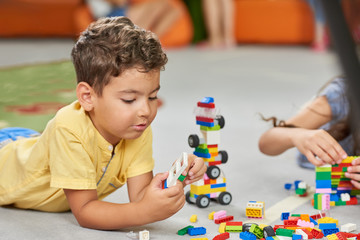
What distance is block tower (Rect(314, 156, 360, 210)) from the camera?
136 cm

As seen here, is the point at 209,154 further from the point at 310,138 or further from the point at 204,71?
the point at 204,71

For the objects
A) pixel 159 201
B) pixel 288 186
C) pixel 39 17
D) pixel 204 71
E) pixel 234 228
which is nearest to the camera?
pixel 159 201

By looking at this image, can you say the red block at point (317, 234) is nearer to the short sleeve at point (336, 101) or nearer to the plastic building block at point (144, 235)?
the plastic building block at point (144, 235)

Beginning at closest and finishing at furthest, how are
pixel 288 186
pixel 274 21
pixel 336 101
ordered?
pixel 288 186
pixel 336 101
pixel 274 21

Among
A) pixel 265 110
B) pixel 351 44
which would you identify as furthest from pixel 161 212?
pixel 265 110

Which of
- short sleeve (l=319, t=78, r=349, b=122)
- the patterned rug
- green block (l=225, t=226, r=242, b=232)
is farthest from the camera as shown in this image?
the patterned rug

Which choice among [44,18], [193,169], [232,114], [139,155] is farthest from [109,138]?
[44,18]

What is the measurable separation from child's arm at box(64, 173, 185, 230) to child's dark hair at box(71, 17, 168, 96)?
0.22 meters

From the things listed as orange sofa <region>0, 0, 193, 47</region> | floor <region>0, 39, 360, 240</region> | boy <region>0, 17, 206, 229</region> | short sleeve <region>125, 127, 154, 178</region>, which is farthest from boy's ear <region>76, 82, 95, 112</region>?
orange sofa <region>0, 0, 193, 47</region>

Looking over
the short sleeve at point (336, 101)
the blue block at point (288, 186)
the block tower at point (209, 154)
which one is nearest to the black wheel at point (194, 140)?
the block tower at point (209, 154)

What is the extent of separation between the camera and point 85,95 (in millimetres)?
1167

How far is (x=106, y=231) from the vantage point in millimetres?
1197

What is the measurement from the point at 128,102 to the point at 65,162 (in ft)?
0.61

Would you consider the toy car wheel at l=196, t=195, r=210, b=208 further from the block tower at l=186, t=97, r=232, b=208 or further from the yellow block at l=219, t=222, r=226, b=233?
the yellow block at l=219, t=222, r=226, b=233
